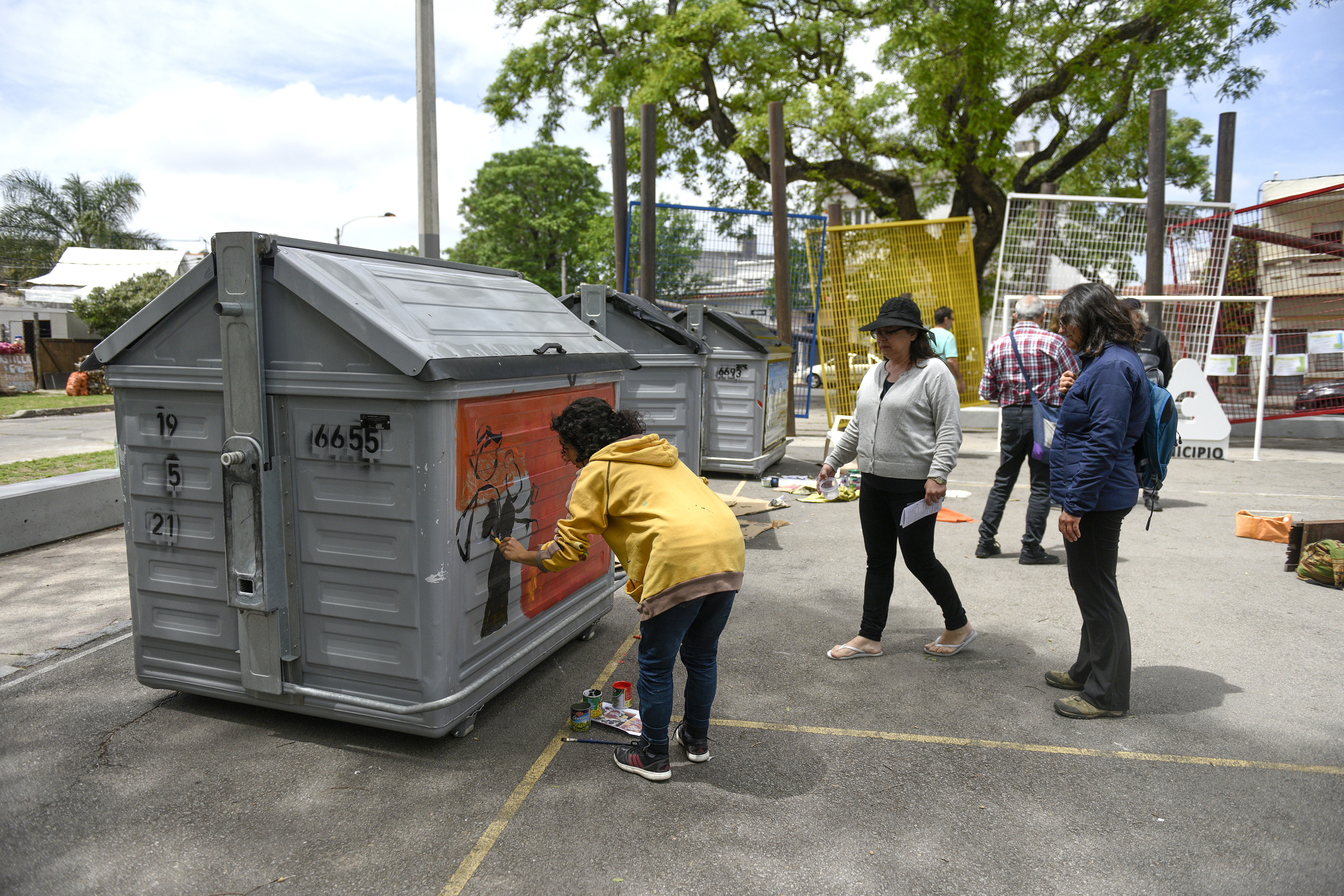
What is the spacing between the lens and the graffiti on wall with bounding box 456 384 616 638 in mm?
3258

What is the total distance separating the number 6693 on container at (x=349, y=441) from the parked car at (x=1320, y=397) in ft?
45.9

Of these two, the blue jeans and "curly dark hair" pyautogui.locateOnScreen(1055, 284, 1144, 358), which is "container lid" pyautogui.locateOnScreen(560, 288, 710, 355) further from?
the blue jeans

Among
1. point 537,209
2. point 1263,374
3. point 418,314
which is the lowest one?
point 1263,374

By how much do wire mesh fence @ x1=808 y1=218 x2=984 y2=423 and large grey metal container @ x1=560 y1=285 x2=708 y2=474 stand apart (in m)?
6.32

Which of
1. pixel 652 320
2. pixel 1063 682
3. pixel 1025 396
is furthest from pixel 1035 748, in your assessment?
pixel 652 320

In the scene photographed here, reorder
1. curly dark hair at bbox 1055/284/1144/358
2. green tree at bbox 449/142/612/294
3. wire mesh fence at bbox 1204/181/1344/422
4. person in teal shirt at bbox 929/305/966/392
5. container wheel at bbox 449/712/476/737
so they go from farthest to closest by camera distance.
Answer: green tree at bbox 449/142/612/294 < wire mesh fence at bbox 1204/181/1344/422 < person in teal shirt at bbox 929/305/966/392 < curly dark hair at bbox 1055/284/1144/358 < container wheel at bbox 449/712/476/737

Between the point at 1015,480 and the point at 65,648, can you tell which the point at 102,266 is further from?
the point at 1015,480

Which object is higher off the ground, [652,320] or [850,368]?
[652,320]

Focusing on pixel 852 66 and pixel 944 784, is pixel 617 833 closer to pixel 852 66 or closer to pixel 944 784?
pixel 944 784

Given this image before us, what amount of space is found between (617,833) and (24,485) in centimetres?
622

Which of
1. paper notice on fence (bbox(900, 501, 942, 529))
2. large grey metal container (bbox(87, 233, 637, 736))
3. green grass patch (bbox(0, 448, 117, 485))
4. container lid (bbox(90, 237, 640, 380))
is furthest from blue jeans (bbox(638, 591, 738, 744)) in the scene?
green grass patch (bbox(0, 448, 117, 485))

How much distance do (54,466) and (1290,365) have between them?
1550 cm

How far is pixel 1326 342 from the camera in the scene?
453 inches

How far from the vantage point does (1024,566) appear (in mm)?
→ 6051
